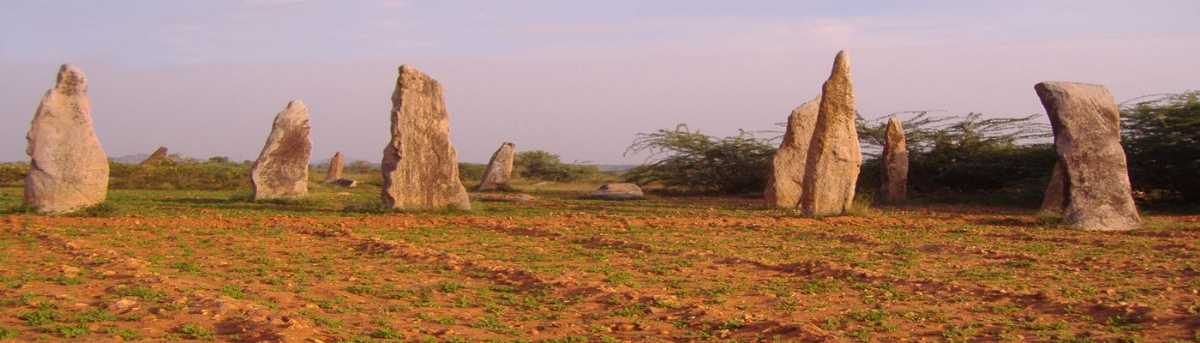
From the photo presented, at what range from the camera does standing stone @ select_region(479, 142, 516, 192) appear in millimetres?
28047

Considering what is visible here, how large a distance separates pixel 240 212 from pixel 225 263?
6733 millimetres

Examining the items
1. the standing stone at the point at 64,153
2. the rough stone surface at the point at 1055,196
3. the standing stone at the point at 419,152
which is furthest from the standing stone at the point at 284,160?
the rough stone surface at the point at 1055,196

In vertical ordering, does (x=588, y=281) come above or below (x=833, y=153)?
below

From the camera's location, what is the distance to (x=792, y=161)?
762 inches

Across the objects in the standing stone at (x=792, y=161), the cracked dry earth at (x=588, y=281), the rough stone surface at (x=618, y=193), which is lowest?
the cracked dry earth at (x=588, y=281)

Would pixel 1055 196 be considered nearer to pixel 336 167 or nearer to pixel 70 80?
pixel 70 80

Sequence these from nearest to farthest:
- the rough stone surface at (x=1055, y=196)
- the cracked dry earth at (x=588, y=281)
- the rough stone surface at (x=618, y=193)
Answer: the cracked dry earth at (x=588, y=281) → the rough stone surface at (x=1055, y=196) → the rough stone surface at (x=618, y=193)

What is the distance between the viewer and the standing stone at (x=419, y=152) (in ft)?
56.0

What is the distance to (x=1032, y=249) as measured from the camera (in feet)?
38.2

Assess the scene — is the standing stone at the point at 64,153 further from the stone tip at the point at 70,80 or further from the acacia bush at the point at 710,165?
the acacia bush at the point at 710,165

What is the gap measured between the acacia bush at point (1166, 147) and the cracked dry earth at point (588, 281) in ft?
15.0

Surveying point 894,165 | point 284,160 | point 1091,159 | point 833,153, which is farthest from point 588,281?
point 894,165

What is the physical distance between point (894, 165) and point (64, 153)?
1423 cm

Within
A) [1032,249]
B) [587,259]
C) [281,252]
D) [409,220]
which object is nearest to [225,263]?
[281,252]
